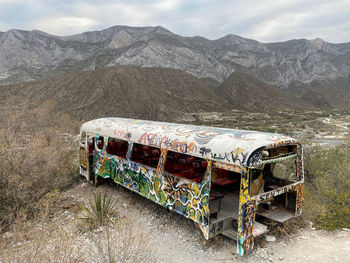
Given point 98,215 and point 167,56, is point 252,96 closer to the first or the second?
point 167,56

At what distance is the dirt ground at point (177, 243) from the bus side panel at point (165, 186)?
649 mm

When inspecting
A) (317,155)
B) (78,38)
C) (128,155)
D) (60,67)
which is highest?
(78,38)

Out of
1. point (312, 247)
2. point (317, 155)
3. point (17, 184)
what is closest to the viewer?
point (312, 247)

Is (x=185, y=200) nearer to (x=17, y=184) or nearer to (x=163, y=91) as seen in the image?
(x=17, y=184)

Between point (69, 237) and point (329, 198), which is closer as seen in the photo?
point (69, 237)

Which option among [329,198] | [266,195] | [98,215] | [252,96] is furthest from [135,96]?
[266,195]

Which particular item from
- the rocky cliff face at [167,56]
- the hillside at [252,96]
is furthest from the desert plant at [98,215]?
the rocky cliff face at [167,56]

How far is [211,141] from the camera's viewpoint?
5.01m

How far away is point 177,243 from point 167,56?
94.3m

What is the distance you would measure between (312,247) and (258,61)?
127 m

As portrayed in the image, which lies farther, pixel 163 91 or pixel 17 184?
pixel 163 91

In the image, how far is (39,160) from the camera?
7.99 metres

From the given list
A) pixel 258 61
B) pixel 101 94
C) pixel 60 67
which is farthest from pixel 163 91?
pixel 258 61

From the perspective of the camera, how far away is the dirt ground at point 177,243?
488cm
